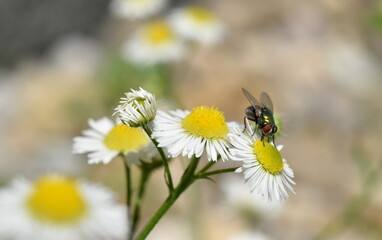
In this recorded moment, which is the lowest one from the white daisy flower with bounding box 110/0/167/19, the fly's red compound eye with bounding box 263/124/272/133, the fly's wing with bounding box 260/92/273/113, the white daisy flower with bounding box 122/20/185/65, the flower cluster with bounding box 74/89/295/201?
the flower cluster with bounding box 74/89/295/201

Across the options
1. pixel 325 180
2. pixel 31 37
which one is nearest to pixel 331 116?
pixel 325 180

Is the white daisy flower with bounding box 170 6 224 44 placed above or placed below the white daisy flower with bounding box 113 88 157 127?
above

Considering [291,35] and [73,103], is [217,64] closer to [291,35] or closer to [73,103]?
[291,35]

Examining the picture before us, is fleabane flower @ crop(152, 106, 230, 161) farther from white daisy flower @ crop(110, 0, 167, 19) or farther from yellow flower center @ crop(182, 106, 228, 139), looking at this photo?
white daisy flower @ crop(110, 0, 167, 19)

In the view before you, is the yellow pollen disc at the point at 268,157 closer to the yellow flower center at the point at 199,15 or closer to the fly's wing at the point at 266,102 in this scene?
the fly's wing at the point at 266,102

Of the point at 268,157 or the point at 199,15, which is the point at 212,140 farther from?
the point at 199,15


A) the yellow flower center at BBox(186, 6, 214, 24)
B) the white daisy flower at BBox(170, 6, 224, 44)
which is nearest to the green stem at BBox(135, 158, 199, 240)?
the white daisy flower at BBox(170, 6, 224, 44)

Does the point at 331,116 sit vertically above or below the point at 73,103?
above

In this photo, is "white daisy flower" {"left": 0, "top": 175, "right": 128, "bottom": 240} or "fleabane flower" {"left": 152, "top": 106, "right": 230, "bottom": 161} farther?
"white daisy flower" {"left": 0, "top": 175, "right": 128, "bottom": 240}
